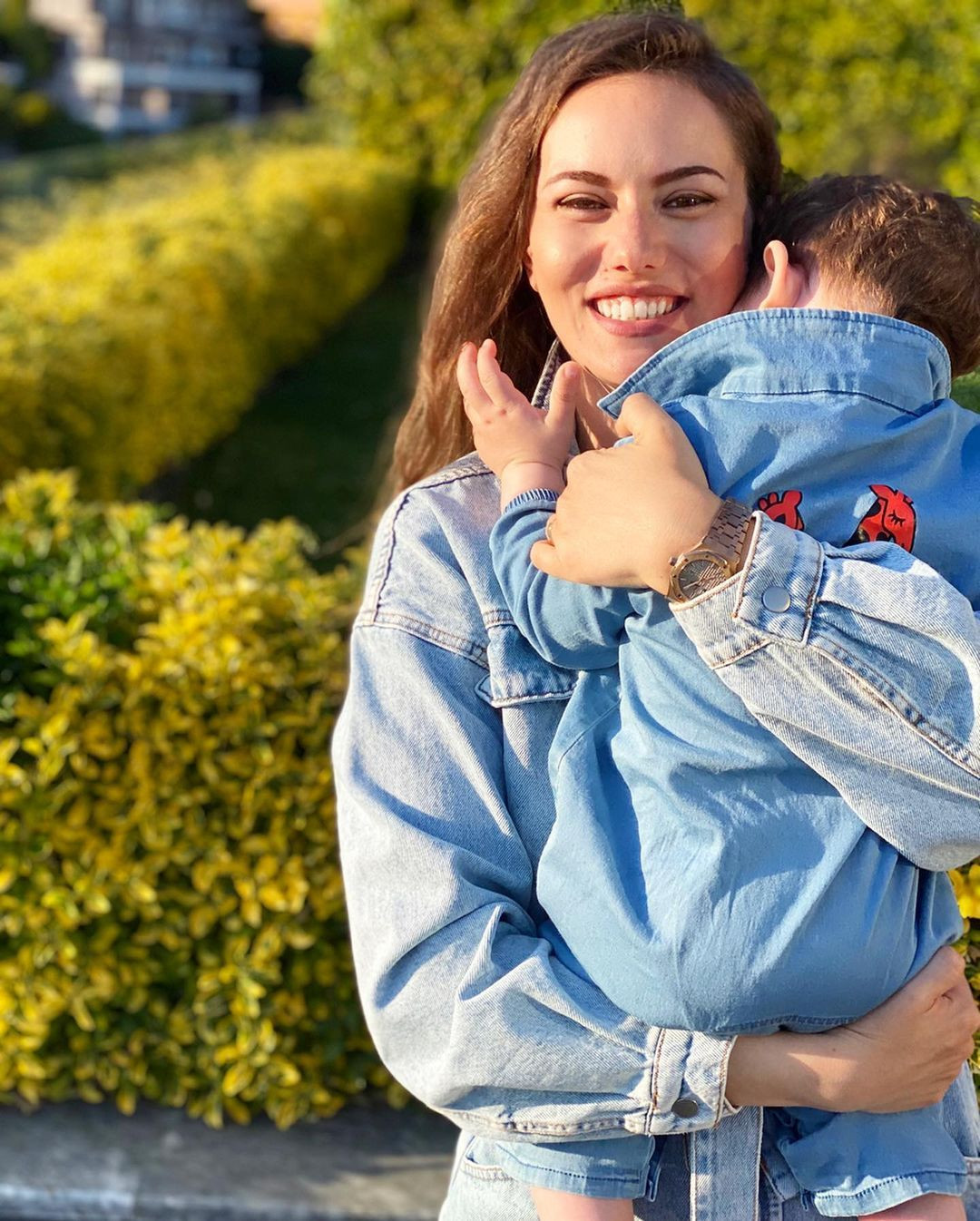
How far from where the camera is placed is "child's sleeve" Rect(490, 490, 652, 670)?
4.94ft

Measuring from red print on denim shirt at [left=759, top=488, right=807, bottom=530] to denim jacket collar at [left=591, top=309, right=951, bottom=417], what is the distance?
107 millimetres

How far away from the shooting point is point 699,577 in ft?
4.59

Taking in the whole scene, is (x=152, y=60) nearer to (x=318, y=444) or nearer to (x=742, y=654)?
(x=318, y=444)

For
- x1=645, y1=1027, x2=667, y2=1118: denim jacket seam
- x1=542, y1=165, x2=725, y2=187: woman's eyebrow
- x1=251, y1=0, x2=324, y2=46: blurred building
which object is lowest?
x1=645, y1=1027, x2=667, y2=1118: denim jacket seam

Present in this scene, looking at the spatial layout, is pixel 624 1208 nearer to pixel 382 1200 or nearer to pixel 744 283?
pixel 744 283

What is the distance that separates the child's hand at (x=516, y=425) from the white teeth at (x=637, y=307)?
105mm

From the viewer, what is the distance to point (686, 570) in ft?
4.60

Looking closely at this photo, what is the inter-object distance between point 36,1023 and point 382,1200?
0.79m

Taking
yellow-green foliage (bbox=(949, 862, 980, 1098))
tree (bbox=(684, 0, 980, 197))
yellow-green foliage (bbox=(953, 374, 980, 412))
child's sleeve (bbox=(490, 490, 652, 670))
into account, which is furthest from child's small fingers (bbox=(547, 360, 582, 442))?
tree (bbox=(684, 0, 980, 197))

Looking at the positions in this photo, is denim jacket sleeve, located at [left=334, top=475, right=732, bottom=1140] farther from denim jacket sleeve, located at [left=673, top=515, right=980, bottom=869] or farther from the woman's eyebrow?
the woman's eyebrow

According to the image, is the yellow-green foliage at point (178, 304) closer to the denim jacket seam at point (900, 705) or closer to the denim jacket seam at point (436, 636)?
the denim jacket seam at point (436, 636)

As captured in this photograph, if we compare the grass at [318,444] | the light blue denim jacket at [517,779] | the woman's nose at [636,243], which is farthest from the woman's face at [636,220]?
the grass at [318,444]

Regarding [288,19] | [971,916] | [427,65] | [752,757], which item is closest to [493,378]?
[752,757]

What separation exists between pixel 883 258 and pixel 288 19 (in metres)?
57.1
